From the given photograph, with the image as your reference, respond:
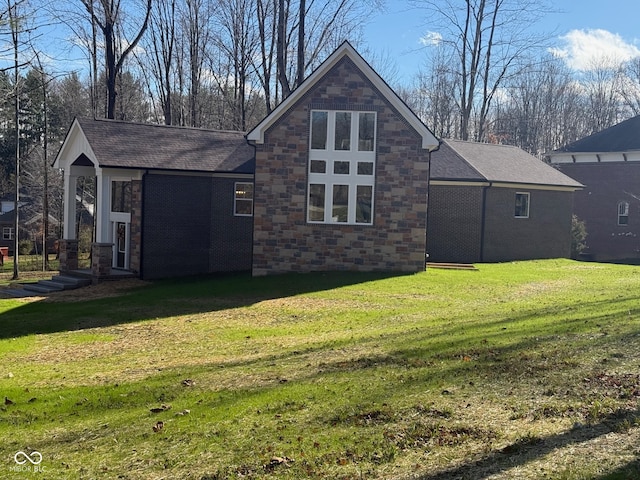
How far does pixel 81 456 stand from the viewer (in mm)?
7094

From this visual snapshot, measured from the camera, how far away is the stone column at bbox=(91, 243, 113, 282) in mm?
24500

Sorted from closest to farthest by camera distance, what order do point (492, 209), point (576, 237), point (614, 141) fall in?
point (492, 209)
point (576, 237)
point (614, 141)

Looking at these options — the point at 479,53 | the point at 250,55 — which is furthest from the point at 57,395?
the point at 479,53

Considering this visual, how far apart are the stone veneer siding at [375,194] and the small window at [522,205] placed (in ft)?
28.2

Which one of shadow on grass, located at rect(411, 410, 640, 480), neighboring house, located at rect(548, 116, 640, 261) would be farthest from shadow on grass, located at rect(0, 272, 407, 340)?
neighboring house, located at rect(548, 116, 640, 261)

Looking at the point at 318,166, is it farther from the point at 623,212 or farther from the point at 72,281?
the point at 623,212

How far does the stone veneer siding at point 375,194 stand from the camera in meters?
23.2

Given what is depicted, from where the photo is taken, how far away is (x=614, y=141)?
130 ft

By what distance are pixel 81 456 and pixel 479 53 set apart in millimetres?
40534

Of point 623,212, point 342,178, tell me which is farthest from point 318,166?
point 623,212

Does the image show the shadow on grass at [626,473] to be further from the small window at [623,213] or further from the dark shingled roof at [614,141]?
the small window at [623,213]

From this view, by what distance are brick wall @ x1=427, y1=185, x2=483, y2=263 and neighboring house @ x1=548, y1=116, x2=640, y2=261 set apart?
13335 millimetres

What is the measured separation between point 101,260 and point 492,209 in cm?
1545

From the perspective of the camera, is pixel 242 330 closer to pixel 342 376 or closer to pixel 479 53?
pixel 342 376
